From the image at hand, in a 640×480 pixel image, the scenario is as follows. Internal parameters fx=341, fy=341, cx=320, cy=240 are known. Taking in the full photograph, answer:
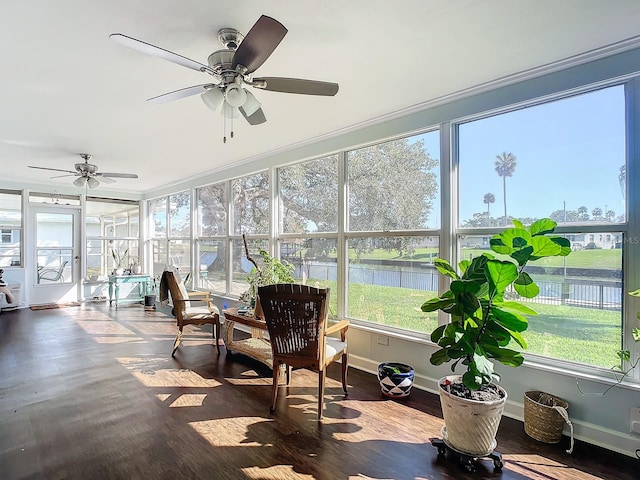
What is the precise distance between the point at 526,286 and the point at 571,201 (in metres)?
0.93

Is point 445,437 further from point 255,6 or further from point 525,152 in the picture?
point 255,6

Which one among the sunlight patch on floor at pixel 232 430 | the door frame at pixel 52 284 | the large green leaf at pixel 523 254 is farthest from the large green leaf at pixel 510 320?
the door frame at pixel 52 284

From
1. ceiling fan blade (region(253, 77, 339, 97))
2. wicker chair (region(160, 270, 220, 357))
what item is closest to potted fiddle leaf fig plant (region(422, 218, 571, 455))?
ceiling fan blade (region(253, 77, 339, 97))

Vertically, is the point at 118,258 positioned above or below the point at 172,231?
below

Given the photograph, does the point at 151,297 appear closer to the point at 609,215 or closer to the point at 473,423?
the point at 473,423

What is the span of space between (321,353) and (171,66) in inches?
96.6

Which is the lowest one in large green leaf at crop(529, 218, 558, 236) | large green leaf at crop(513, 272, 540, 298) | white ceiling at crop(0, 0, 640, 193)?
large green leaf at crop(513, 272, 540, 298)

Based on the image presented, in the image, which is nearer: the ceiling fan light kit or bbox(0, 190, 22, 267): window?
the ceiling fan light kit

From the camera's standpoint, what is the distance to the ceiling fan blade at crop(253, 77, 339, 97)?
2156mm

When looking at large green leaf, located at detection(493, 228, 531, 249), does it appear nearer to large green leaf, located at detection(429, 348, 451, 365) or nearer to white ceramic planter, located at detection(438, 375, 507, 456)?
large green leaf, located at detection(429, 348, 451, 365)

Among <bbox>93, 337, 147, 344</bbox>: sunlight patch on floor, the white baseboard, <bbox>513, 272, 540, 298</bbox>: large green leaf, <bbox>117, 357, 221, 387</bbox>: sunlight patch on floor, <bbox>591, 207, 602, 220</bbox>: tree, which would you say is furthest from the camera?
<bbox>93, 337, 147, 344</bbox>: sunlight patch on floor

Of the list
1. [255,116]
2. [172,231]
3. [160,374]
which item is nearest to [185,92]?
[255,116]

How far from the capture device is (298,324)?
2703mm

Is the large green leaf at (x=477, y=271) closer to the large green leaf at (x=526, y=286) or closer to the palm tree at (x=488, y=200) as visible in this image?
the large green leaf at (x=526, y=286)
